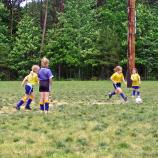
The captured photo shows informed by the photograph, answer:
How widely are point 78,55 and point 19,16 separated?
452 inches

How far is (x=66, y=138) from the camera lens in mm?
9109

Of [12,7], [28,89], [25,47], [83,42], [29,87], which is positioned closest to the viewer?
[28,89]

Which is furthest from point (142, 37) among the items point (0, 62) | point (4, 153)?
point (4, 153)

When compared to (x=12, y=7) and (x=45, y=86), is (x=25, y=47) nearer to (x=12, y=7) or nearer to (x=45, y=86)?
(x=12, y=7)

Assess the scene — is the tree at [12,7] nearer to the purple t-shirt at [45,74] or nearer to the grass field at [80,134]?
the purple t-shirt at [45,74]

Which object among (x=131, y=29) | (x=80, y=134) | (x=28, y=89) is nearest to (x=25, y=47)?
(x=131, y=29)

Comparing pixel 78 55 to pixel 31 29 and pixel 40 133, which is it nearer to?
pixel 31 29

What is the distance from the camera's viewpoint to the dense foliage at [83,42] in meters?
52.7

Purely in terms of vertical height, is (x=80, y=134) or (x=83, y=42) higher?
(x=83, y=42)

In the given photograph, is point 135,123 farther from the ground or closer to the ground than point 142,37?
closer to the ground

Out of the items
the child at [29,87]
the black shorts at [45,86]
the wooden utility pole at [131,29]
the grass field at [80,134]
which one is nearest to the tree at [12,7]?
the wooden utility pole at [131,29]

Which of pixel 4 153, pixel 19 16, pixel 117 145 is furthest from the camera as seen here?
pixel 19 16

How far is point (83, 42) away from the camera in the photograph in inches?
2106

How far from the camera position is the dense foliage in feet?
173
